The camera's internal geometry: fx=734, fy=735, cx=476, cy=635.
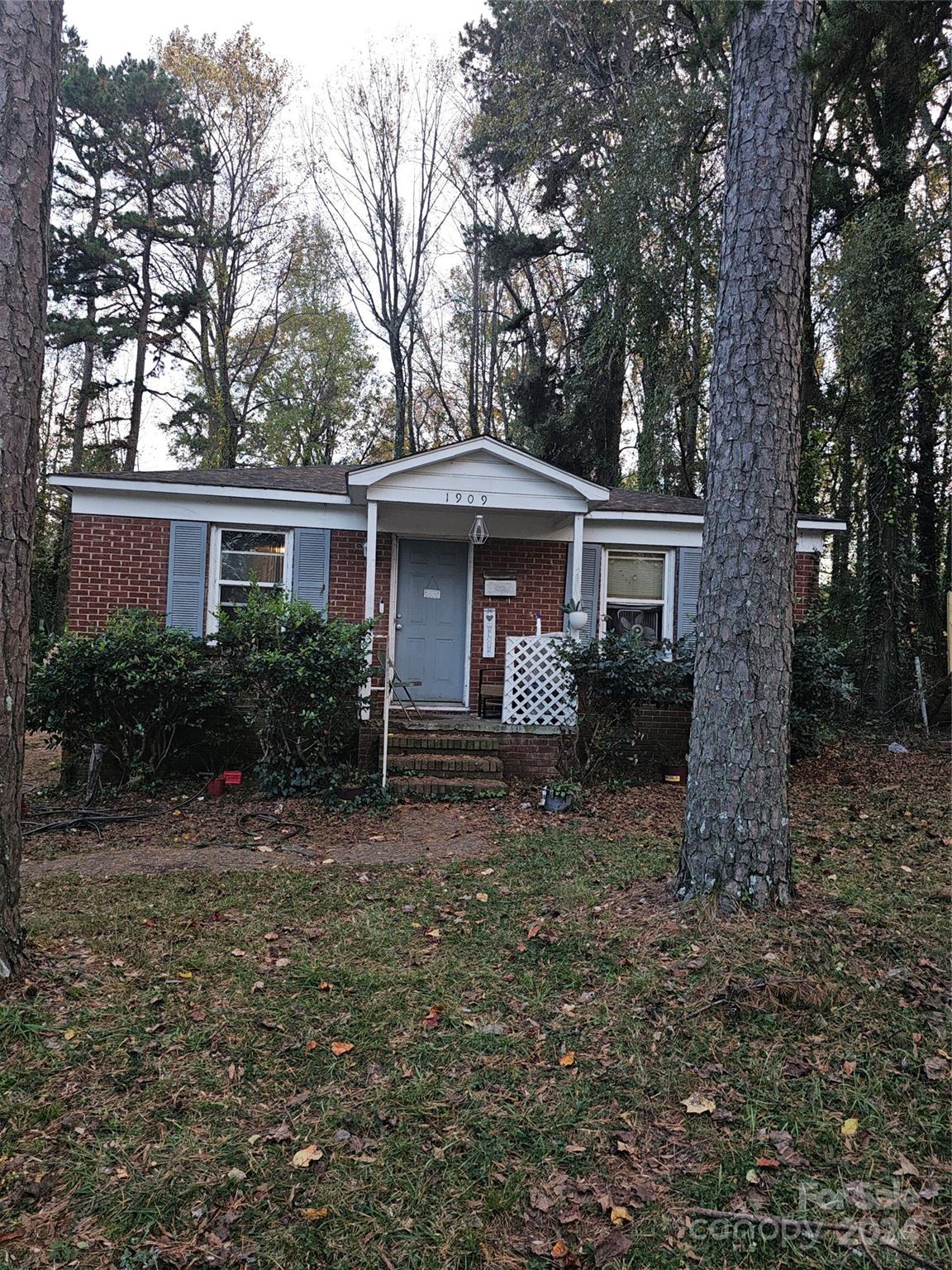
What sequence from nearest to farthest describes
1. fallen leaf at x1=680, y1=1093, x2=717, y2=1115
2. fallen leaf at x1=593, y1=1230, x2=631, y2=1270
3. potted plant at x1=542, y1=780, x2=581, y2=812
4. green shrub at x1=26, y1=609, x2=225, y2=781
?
fallen leaf at x1=593, y1=1230, x2=631, y2=1270
fallen leaf at x1=680, y1=1093, x2=717, y2=1115
potted plant at x1=542, y1=780, x2=581, y2=812
green shrub at x1=26, y1=609, x2=225, y2=781

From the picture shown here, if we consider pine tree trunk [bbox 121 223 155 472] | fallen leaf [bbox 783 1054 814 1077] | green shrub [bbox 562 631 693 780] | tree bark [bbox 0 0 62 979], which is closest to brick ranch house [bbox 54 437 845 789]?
green shrub [bbox 562 631 693 780]

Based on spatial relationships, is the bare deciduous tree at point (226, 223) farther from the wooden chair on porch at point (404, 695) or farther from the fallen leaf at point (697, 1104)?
the fallen leaf at point (697, 1104)

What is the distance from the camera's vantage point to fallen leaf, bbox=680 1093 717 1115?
2.40 metres

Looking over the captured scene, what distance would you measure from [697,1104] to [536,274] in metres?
20.5

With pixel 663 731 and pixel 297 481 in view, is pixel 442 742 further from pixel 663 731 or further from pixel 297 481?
pixel 297 481

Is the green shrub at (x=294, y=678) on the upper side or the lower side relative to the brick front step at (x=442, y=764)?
upper

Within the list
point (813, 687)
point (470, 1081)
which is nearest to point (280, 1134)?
point (470, 1081)

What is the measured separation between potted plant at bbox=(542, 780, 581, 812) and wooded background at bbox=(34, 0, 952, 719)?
5.37m

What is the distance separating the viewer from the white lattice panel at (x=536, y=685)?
26.3ft

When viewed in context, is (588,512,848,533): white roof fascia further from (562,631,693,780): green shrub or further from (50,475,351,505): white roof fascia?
(50,475,351,505): white roof fascia

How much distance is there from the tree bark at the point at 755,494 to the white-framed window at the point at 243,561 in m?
6.31

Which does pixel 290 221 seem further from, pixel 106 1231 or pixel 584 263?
pixel 106 1231

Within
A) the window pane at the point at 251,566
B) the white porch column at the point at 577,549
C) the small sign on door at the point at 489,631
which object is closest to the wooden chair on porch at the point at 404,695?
the small sign on door at the point at 489,631

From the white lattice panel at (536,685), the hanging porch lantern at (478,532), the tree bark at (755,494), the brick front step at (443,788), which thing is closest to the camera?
the tree bark at (755,494)
